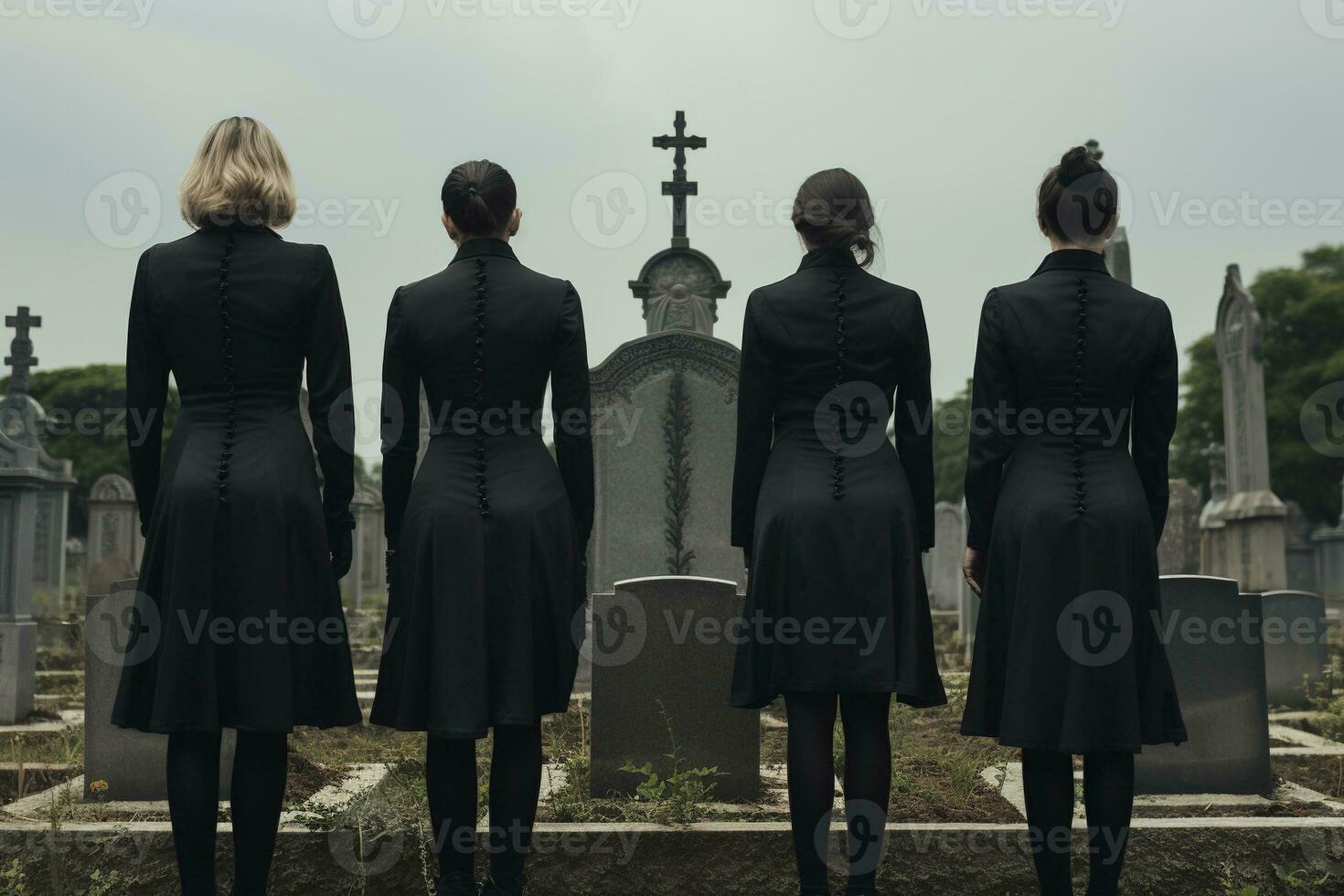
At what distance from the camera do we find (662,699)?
468cm

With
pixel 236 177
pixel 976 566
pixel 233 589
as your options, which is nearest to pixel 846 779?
pixel 976 566


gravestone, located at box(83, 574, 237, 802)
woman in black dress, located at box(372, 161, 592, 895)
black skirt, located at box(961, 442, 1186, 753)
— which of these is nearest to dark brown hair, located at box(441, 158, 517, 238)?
woman in black dress, located at box(372, 161, 592, 895)

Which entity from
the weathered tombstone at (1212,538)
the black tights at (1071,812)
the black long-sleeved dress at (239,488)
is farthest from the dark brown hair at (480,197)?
the weathered tombstone at (1212,538)

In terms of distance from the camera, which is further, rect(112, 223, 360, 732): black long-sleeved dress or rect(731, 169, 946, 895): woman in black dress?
rect(731, 169, 946, 895): woman in black dress

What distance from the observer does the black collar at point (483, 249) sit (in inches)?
132

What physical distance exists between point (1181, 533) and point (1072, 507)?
11695 millimetres

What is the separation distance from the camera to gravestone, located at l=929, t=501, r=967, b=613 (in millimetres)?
15188

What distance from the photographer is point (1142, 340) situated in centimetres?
333

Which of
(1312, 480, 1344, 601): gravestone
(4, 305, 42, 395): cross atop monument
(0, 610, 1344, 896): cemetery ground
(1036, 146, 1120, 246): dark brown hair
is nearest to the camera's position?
(1036, 146, 1120, 246): dark brown hair

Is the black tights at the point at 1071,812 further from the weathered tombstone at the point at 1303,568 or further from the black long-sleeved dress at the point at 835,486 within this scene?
the weathered tombstone at the point at 1303,568

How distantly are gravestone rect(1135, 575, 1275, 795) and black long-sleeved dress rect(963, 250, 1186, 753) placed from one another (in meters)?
1.80

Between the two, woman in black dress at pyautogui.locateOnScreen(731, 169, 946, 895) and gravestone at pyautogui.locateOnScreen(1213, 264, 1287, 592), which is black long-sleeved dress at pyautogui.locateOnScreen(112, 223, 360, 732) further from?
gravestone at pyautogui.locateOnScreen(1213, 264, 1287, 592)

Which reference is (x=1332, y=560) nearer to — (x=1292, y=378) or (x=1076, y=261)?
(x=1292, y=378)

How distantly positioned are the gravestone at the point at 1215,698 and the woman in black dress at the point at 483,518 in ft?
9.46
